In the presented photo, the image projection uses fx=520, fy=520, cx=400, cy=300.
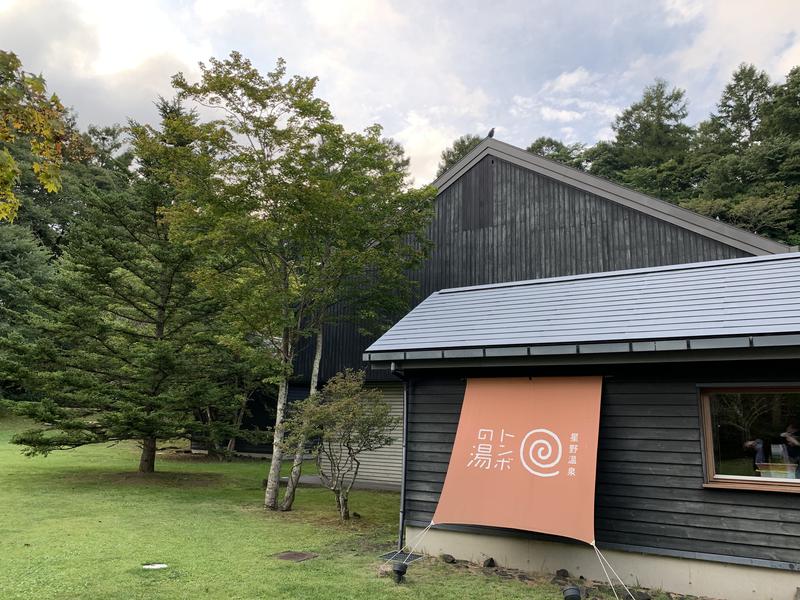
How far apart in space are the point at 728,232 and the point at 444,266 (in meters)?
6.37

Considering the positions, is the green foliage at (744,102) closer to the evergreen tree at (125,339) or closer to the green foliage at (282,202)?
the green foliage at (282,202)

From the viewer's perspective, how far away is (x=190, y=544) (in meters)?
7.27

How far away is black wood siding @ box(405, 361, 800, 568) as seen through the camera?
17.6 ft

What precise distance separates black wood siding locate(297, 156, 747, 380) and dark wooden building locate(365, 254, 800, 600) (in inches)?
153

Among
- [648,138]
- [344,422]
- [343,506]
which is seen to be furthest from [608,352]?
[648,138]

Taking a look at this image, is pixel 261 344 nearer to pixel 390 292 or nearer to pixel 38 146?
pixel 390 292

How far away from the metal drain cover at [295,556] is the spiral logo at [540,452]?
10.2 ft

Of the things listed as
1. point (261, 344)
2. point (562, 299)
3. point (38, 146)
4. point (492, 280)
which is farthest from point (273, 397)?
point (38, 146)

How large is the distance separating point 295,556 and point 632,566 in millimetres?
4155

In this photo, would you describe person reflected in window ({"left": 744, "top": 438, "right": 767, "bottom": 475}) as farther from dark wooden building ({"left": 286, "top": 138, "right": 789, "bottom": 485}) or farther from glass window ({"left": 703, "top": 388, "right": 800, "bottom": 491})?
dark wooden building ({"left": 286, "top": 138, "right": 789, "bottom": 485})

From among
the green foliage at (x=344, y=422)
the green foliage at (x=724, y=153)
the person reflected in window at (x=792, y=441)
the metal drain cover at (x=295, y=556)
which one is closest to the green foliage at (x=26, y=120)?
the metal drain cover at (x=295, y=556)

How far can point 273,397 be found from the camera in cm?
1950

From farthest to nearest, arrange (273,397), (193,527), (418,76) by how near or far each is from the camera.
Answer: (273,397) → (418,76) → (193,527)

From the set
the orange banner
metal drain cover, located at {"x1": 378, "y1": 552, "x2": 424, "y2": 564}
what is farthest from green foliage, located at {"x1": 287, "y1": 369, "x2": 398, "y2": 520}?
the orange banner
